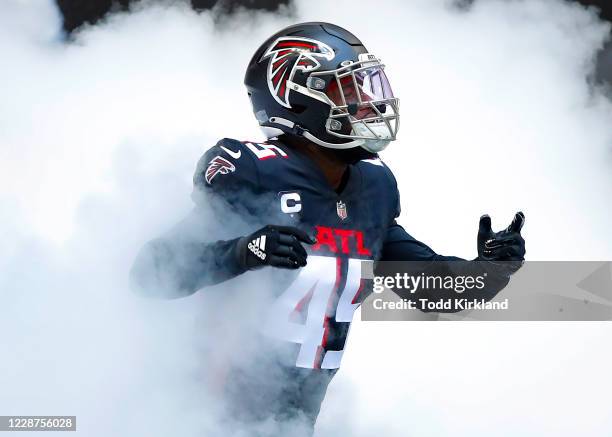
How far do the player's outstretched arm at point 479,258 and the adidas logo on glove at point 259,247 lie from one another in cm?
62

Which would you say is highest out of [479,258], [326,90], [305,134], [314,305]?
[326,90]

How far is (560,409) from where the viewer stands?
12.5 feet

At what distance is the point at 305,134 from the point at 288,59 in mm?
198

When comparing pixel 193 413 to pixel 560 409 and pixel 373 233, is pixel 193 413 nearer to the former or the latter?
pixel 373 233

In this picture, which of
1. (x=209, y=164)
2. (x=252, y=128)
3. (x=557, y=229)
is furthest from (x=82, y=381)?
(x=557, y=229)

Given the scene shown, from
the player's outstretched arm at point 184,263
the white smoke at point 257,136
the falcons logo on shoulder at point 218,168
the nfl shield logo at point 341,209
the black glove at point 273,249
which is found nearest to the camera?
the black glove at point 273,249

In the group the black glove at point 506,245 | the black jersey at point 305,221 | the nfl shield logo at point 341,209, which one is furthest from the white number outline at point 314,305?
the black glove at point 506,245

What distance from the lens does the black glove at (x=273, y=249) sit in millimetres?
2295

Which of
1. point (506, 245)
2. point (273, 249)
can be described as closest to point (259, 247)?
point (273, 249)

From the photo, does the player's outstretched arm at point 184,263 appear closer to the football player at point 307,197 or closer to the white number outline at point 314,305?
the football player at point 307,197

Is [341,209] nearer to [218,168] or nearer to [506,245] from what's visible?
[218,168]

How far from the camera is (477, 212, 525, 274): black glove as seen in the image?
272 cm

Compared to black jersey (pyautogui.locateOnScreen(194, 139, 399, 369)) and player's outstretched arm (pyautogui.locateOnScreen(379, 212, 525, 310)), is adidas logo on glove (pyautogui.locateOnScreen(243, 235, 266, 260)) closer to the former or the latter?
black jersey (pyautogui.locateOnScreen(194, 139, 399, 369))

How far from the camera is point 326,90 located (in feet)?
8.68
